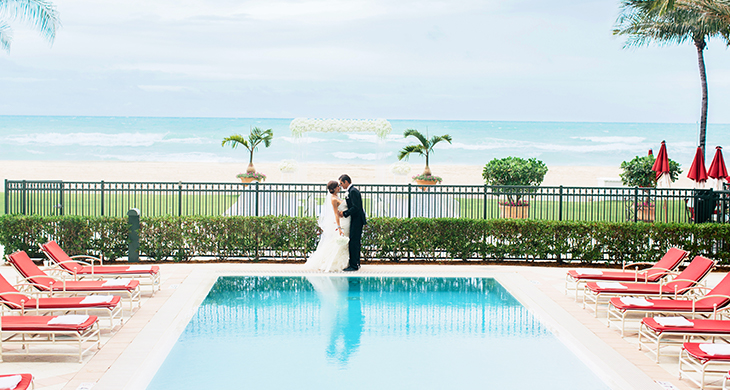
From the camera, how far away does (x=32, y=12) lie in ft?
57.1

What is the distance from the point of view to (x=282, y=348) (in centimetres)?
700

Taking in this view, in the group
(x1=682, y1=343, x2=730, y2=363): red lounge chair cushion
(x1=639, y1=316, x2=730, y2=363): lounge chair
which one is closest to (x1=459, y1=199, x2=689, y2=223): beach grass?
(x1=639, y1=316, x2=730, y2=363): lounge chair

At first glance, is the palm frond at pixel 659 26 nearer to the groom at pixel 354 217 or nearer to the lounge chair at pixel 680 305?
the groom at pixel 354 217

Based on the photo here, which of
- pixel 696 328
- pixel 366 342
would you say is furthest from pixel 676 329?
pixel 366 342

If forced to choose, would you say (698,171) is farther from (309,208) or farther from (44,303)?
(44,303)

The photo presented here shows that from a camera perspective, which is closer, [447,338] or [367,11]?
[447,338]

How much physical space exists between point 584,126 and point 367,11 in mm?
35662

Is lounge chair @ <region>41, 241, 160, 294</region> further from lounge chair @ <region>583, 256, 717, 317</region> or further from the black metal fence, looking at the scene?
lounge chair @ <region>583, 256, 717, 317</region>

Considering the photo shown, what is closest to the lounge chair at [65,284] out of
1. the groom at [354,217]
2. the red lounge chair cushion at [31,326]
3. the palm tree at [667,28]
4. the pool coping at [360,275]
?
the pool coping at [360,275]

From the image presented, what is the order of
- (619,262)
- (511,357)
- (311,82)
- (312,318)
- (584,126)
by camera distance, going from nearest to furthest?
(511,357)
(312,318)
(619,262)
(311,82)
(584,126)

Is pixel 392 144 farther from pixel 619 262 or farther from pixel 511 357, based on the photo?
pixel 511 357

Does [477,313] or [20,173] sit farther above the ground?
[20,173]

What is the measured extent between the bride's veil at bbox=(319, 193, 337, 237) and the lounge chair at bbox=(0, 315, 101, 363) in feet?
16.8

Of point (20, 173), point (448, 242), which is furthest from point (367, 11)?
point (448, 242)
